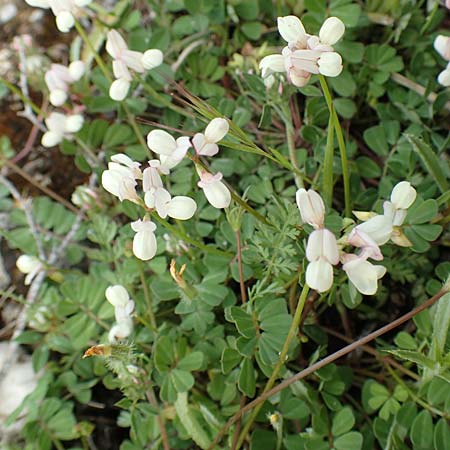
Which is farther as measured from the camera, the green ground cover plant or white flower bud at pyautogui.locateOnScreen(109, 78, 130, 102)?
white flower bud at pyautogui.locateOnScreen(109, 78, 130, 102)

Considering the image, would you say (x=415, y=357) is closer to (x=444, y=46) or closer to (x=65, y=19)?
(x=444, y=46)

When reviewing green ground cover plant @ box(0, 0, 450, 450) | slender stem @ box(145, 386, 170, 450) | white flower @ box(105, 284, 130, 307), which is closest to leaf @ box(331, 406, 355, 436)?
green ground cover plant @ box(0, 0, 450, 450)

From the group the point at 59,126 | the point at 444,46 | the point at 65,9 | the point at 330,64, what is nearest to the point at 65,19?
the point at 65,9

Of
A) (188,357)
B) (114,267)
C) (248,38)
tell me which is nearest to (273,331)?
(188,357)

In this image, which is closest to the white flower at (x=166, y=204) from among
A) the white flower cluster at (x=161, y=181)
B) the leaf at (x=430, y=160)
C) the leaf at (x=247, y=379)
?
the white flower cluster at (x=161, y=181)

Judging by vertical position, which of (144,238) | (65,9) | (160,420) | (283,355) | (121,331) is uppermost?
(65,9)

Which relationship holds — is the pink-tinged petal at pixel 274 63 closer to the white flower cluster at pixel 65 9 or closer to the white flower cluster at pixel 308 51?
the white flower cluster at pixel 308 51

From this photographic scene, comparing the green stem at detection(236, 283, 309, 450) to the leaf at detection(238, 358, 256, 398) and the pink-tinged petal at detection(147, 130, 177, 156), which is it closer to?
the leaf at detection(238, 358, 256, 398)
